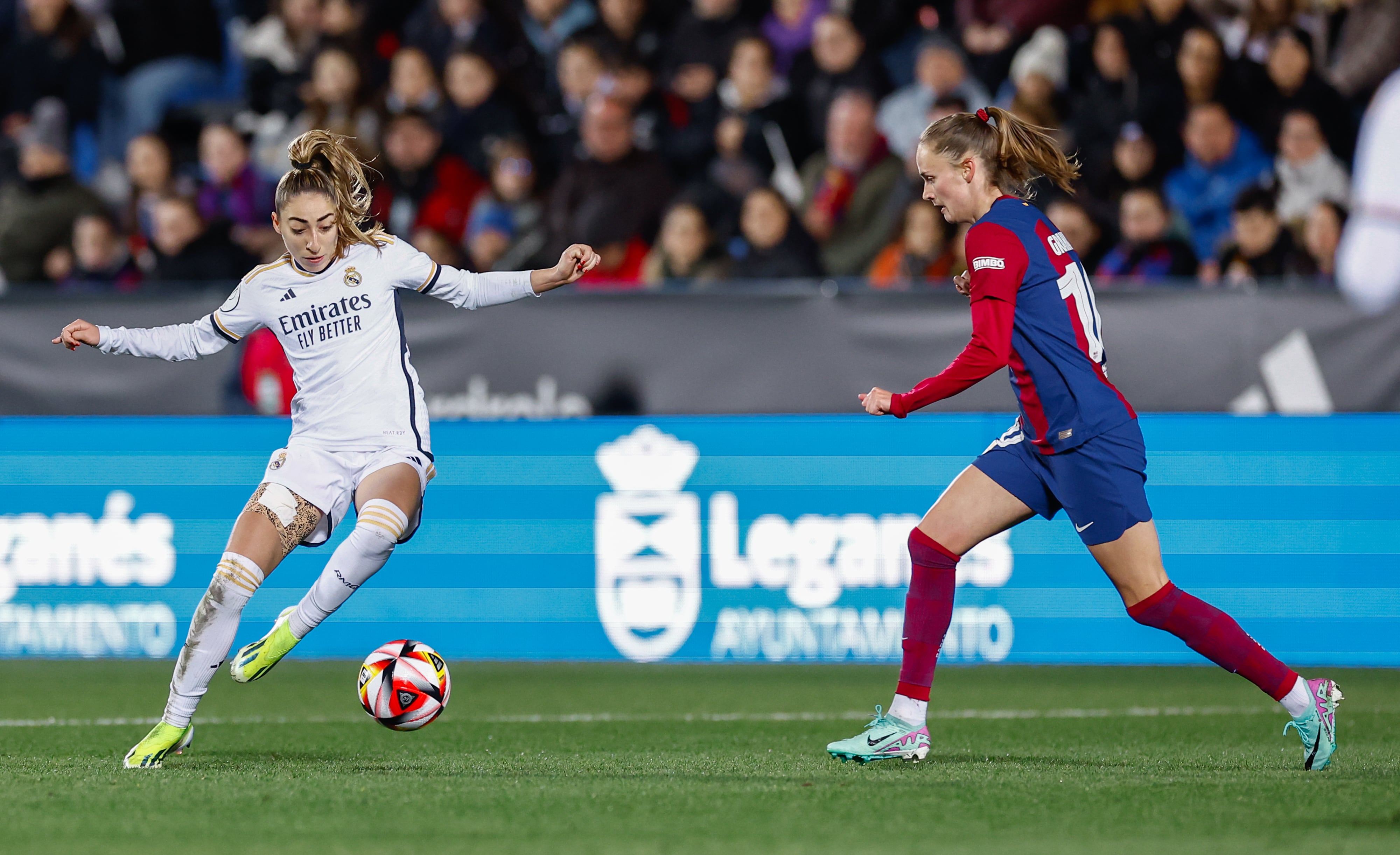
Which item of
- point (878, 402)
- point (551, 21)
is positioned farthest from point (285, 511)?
point (551, 21)

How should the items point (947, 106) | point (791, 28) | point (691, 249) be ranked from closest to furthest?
point (691, 249) < point (947, 106) < point (791, 28)

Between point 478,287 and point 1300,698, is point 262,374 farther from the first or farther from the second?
point 1300,698

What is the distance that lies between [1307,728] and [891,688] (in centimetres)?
302

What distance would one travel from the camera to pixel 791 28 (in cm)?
1264

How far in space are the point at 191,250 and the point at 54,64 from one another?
9.57ft

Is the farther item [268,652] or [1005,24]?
[1005,24]

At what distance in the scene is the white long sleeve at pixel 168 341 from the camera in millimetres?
5926

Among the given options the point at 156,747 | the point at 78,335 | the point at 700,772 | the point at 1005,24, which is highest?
the point at 1005,24

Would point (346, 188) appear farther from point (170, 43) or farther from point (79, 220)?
point (170, 43)

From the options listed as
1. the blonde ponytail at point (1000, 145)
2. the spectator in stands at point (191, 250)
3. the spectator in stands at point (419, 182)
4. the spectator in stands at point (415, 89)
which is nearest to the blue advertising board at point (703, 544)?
the spectator in stands at point (191, 250)

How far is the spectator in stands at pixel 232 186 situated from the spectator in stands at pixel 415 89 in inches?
42.6

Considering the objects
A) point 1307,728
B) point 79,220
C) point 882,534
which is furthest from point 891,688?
point 79,220

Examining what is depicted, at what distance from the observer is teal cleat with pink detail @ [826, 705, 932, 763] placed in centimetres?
564

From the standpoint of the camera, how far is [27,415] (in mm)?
9664
